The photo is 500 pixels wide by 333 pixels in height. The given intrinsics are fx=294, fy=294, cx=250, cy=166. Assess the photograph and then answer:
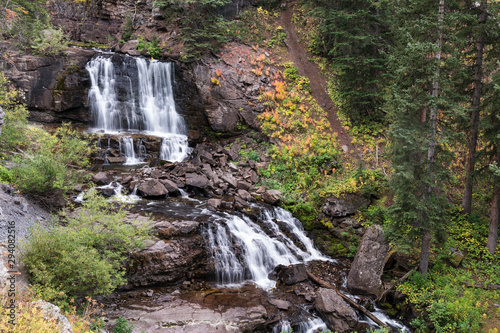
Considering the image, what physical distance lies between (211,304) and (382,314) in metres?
6.06

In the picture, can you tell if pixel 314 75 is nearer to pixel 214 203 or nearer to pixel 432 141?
pixel 214 203

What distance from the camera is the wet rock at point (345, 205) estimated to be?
48.1 feet

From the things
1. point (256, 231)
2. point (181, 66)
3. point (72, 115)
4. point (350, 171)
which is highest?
point (181, 66)

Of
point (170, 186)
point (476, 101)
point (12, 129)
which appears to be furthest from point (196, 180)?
point (476, 101)

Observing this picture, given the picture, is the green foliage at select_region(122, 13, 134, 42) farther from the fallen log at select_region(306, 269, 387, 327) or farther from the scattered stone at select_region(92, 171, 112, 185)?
the fallen log at select_region(306, 269, 387, 327)

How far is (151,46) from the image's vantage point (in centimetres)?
2280

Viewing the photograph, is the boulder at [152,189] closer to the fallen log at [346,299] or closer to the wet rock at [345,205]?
the fallen log at [346,299]

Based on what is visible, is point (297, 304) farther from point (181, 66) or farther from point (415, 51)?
point (181, 66)

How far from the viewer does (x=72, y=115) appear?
20266 millimetres

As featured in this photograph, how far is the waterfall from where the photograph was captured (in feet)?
68.0

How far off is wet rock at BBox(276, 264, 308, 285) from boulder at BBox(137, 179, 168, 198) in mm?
7072

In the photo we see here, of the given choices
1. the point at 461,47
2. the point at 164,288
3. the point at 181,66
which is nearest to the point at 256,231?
the point at 164,288

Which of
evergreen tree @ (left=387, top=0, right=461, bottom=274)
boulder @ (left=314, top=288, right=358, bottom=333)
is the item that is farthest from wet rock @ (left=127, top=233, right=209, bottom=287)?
evergreen tree @ (left=387, top=0, right=461, bottom=274)

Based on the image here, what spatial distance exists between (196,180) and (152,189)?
260cm
